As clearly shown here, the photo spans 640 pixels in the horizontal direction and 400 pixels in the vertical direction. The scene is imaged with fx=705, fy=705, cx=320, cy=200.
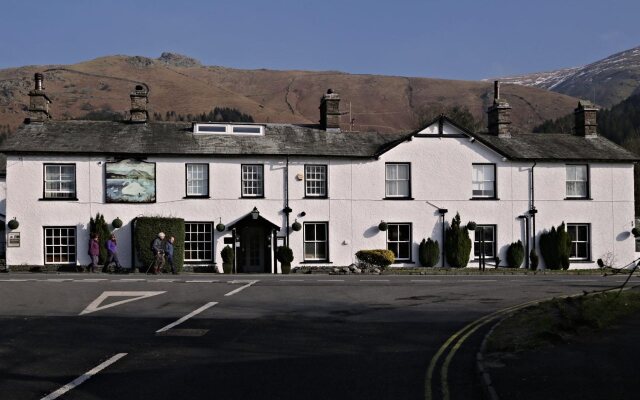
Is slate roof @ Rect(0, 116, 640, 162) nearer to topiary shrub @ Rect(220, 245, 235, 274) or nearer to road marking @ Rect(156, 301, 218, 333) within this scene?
topiary shrub @ Rect(220, 245, 235, 274)

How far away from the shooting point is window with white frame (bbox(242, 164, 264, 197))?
34125mm

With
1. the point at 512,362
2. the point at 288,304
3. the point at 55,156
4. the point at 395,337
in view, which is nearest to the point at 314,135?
the point at 55,156

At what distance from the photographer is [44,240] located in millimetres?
32625

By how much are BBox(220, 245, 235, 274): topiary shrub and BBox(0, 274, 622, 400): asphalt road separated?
35.4 feet

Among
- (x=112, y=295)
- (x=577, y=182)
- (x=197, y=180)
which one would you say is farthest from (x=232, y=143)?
(x=577, y=182)

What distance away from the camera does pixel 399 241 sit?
115 ft

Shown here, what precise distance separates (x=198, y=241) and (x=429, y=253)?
1120cm

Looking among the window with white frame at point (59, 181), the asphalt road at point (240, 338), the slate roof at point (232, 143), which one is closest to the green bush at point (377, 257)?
the slate roof at point (232, 143)

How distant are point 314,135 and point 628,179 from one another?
16.7 m

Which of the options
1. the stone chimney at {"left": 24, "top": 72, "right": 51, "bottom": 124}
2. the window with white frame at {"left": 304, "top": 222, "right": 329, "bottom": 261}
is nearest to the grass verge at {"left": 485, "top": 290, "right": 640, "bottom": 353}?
the window with white frame at {"left": 304, "top": 222, "right": 329, "bottom": 261}

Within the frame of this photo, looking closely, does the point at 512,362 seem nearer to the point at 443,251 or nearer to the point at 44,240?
the point at 443,251

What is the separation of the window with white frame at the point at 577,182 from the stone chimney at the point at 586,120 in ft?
12.2

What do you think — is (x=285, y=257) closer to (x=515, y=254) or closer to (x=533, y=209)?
(x=515, y=254)

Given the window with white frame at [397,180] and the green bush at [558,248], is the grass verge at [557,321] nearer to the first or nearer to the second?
the window with white frame at [397,180]
